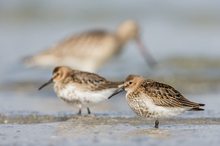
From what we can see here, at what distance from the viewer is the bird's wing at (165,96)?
8742 mm

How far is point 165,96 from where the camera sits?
883 centimetres

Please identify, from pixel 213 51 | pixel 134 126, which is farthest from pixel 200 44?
pixel 134 126

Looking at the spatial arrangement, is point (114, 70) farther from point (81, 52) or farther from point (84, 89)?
point (84, 89)

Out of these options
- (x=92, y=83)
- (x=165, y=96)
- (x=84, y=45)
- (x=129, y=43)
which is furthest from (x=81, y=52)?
(x=165, y=96)

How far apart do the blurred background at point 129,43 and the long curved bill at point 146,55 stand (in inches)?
4.7

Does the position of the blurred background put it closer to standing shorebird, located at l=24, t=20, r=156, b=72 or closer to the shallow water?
the shallow water

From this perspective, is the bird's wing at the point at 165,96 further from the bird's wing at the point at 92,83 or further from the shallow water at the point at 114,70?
the bird's wing at the point at 92,83

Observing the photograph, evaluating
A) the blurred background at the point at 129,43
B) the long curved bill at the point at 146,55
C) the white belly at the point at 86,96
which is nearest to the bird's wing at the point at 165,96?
the white belly at the point at 86,96

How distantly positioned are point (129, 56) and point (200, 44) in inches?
73.5

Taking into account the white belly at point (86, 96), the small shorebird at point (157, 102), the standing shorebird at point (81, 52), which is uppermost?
the standing shorebird at point (81, 52)

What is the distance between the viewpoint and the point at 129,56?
17812mm

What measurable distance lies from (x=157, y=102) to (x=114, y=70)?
286 inches

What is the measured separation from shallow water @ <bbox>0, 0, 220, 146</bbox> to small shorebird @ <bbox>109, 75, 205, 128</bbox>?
0.71ft

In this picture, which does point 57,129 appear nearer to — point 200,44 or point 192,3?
point 200,44
